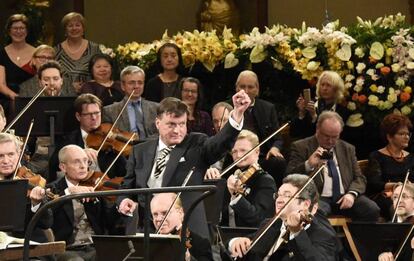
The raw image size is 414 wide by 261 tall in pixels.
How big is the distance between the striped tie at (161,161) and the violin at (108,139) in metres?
1.20

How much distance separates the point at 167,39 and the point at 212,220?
3.69 meters

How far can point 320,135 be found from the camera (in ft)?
33.3

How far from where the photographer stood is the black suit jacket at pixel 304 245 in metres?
8.17

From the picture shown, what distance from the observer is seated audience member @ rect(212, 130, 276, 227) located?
9016 mm

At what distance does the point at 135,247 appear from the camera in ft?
23.2

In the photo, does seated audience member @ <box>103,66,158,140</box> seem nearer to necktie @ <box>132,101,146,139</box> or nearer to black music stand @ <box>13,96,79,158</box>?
necktie @ <box>132,101,146,139</box>

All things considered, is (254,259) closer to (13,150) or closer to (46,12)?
(13,150)

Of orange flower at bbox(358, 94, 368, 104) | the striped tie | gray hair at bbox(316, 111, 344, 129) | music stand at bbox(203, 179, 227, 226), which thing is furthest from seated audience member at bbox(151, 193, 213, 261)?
orange flower at bbox(358, 94, 368, 104)

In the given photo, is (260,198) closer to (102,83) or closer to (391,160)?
(391,160)

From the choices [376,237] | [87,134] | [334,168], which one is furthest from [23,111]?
[376,237]

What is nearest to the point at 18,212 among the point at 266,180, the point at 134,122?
the point at 266,180

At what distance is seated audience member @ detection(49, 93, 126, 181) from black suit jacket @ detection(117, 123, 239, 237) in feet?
3.11

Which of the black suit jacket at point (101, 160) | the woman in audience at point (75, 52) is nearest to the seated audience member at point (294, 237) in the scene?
the black suit jacket at point (101, 160)

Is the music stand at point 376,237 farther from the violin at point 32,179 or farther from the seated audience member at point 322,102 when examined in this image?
the seated audience member at point 322,102
